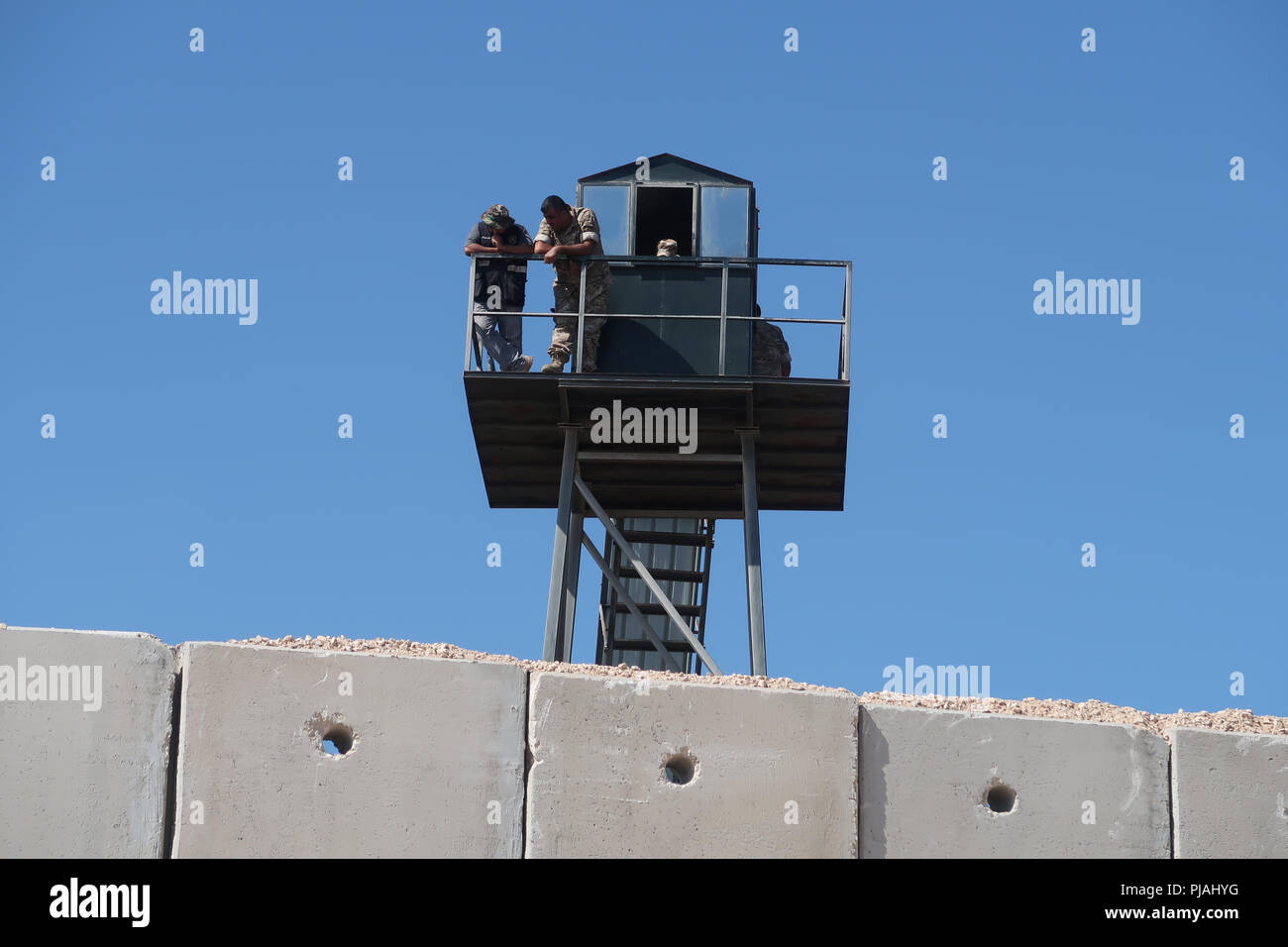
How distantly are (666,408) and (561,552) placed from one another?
6.01ft

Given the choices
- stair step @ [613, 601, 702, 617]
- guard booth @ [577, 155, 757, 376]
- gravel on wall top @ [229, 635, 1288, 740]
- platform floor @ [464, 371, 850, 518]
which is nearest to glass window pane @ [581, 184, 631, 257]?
guard booth @ [577, 155, 757, 376]

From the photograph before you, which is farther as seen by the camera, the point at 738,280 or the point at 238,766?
the point at 738,280

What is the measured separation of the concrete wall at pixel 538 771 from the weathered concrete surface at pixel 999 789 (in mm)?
15

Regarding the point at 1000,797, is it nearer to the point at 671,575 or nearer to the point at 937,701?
the point at 937,701

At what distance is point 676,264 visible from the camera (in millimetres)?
20000

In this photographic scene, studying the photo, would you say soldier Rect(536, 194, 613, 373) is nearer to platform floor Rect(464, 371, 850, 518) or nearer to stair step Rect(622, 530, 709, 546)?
platform floor Rect(464, 371, 850, 518)

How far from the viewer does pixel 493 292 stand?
19.7 meters

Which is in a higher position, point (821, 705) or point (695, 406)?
point (695, 406)

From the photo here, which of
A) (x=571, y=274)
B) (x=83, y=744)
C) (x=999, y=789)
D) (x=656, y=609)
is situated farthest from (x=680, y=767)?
(x=656, y=609)

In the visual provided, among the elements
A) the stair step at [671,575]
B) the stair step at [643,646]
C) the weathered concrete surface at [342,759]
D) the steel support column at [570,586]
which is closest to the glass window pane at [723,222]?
the steel support column at [570,586]
